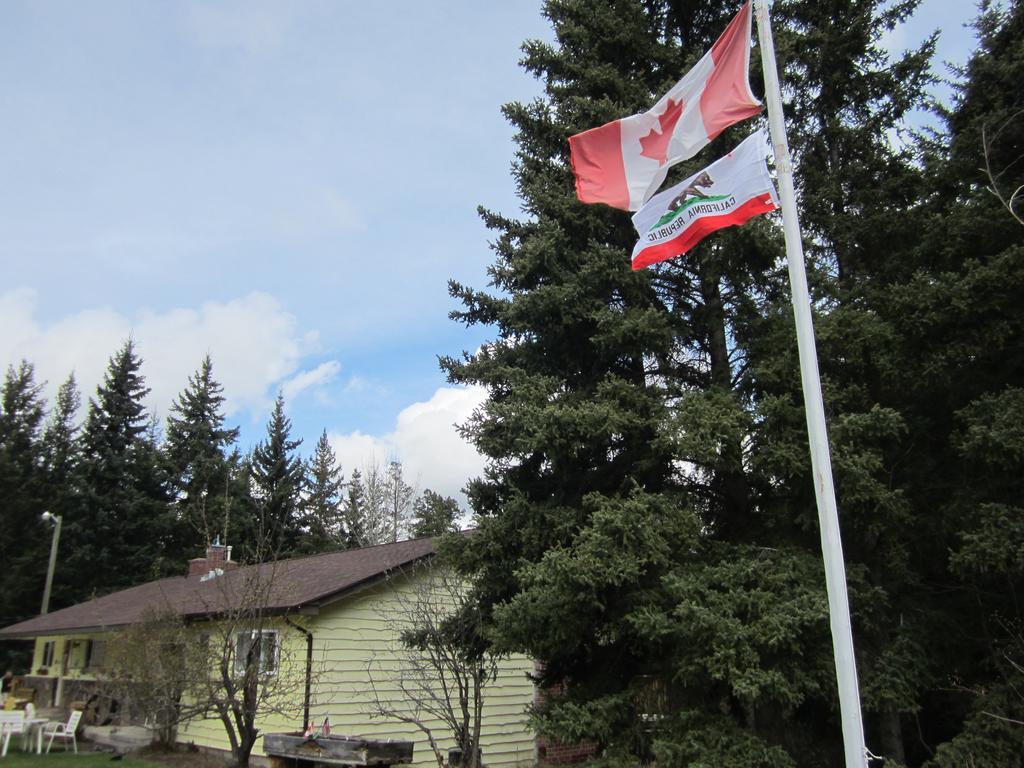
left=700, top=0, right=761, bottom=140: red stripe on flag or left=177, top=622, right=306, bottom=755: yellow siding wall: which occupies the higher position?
left=700, top=0, right=761, bottom=140: red stripe on flag

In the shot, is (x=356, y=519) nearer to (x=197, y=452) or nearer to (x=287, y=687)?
(x=197, y=452)

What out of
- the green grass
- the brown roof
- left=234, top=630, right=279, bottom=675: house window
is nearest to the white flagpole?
left=234, top=630, right=279, bottom=675: house window

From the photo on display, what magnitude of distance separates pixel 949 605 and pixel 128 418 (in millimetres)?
41312

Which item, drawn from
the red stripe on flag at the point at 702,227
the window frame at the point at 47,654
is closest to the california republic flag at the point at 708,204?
the red stripe on flag at the point at 702,227

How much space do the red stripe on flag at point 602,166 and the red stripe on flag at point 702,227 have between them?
101 centimetres

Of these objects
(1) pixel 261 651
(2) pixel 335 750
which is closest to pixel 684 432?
(2) pixel 335 750

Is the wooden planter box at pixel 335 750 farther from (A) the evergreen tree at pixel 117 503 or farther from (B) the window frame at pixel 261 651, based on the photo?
(A) the evergreen tree at pixel 117 503

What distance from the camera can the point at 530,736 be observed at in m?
17.8

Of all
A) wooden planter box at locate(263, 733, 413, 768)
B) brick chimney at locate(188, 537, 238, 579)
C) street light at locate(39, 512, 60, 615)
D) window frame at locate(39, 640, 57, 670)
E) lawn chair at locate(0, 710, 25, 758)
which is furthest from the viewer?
street light at locate(39, 512, 60, 615)

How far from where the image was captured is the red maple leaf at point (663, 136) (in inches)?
295

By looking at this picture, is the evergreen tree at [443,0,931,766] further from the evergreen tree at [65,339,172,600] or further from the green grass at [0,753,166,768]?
the evergreen tree at [65,339,172,600]

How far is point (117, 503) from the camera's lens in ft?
124

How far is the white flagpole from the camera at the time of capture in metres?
5.00

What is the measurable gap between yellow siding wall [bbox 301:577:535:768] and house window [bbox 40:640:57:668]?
16.8 m
